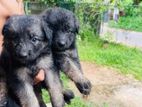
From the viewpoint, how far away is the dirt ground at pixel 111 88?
7.94 metres

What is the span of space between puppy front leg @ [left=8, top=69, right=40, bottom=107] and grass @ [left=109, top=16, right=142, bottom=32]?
12.8 metres

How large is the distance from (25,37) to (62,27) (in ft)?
1.22

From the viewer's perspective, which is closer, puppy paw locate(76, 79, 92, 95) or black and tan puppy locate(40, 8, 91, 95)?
black and tan puppy locate(40, 8, 91, 95)

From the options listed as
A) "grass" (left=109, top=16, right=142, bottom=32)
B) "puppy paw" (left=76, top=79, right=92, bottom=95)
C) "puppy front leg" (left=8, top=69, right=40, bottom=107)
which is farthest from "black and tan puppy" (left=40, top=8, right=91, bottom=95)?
"grass" (left=109, top=16, right=142, bottom=32)

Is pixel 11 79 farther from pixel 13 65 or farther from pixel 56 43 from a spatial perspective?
pixel 56 43

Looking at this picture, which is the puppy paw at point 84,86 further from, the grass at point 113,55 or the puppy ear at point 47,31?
the grass at point 113,55

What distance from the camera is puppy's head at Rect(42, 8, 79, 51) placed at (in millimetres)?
2922

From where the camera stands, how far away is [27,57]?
8.79 feet

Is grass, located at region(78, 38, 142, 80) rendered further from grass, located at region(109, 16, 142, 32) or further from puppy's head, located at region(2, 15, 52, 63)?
puppy's head, located at region(2, 15, 52, 63)

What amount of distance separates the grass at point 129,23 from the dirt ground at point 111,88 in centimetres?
545

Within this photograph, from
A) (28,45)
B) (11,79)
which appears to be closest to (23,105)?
(11,79)

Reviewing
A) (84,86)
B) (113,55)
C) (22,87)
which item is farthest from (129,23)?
(22,87)

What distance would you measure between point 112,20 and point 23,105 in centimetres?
1449

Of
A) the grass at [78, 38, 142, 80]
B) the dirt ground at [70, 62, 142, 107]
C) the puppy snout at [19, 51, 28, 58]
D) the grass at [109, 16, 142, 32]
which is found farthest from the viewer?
the grass at [109, 16, 142, 32]
